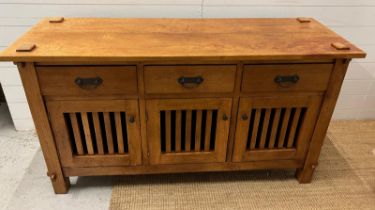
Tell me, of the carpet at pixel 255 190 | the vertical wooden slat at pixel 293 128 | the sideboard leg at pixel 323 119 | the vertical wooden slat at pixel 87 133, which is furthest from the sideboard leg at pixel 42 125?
the sideboard leg at pixel 323 119

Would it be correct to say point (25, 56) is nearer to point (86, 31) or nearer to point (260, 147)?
point (86, 31)

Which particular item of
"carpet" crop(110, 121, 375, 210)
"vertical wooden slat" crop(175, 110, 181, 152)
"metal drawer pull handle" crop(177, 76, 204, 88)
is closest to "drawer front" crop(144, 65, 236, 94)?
"metal drawer pull handle" crop(177, 76, 204, 88)

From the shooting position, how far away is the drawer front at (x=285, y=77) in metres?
1.26

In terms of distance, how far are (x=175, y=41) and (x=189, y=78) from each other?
0.19 meters

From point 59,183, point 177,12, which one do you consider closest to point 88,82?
point 59,183

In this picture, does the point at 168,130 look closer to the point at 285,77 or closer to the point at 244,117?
the point at 244,117

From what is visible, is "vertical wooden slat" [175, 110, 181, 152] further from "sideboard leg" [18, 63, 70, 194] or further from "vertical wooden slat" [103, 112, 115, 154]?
"sideboard leg" [18, 63, 70, 194]

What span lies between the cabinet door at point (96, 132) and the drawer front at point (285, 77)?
509 mm

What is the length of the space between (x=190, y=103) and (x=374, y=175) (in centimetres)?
119

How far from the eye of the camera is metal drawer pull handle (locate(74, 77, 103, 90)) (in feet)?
3.97

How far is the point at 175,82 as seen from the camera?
125 cm

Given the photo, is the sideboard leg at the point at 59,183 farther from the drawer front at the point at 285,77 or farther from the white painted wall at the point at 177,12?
the drawer front at the point at 285,77

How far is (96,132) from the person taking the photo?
A: 1.38 meters

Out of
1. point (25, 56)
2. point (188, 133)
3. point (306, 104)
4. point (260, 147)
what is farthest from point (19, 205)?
point (306, 104)
